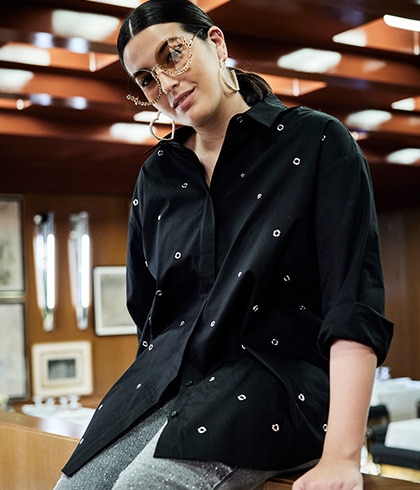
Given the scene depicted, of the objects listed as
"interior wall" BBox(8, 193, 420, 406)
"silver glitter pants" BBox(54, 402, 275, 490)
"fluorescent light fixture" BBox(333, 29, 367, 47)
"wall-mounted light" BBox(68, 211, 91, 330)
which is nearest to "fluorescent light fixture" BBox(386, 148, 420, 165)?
"interior wall" BBox(8, 193, 420, 406)

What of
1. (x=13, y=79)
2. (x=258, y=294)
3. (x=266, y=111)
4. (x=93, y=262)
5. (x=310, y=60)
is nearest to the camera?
(x=258, y=294)

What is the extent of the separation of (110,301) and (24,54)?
4.36 m

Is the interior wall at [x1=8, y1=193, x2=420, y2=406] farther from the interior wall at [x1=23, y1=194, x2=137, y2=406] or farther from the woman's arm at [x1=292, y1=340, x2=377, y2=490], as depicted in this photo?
the woman's arm at [x1=292, y1=340, x2=377, y2=490]

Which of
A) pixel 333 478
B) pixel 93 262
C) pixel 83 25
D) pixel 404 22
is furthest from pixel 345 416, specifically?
pixel 93 262

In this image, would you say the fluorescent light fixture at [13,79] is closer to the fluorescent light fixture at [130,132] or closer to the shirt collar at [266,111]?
the fluorescent light fixture at [130,132]

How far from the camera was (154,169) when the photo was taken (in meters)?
1.46

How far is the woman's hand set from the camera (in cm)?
106

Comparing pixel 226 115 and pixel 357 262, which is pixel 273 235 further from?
pixel 226 115

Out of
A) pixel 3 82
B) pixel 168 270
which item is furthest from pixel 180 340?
pixel 3 82

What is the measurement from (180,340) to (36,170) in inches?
290

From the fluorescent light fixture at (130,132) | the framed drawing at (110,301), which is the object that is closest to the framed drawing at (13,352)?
the framed drawing at (110,301)

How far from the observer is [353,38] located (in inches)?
199

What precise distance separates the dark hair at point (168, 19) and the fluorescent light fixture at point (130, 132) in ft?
20.3

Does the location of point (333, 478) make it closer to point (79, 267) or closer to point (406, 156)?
point (79, 267)
